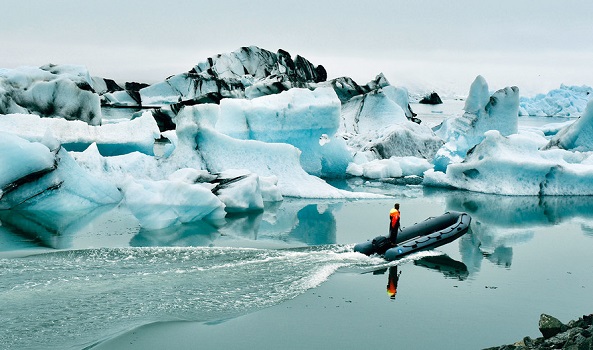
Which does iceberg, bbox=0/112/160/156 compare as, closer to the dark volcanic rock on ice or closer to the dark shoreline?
the dark shoreline

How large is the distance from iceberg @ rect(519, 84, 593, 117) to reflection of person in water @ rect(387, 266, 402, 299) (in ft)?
155

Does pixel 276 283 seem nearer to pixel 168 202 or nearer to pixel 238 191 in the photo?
pixel 168 202

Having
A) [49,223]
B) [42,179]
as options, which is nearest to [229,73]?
[42,179]

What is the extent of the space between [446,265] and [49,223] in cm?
815

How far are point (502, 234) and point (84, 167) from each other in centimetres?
991

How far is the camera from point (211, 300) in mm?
8383

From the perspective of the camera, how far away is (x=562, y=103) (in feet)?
183

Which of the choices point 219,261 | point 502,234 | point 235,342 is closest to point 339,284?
point 219,261

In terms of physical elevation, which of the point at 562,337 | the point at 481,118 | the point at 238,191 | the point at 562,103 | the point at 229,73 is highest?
the point at 481,118

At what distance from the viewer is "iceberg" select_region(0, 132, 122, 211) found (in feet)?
45.6

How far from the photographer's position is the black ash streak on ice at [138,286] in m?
7.39

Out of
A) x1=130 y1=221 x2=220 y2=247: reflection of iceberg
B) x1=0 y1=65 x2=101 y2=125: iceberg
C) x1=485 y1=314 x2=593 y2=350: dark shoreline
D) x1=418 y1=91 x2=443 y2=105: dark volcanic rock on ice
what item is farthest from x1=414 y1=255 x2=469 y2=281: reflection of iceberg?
x1=418 y1=91 x2=443 y2=105: dark volcanic rock on ice

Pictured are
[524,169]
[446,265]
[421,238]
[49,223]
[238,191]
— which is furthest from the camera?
[524,169]

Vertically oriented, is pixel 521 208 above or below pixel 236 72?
below
